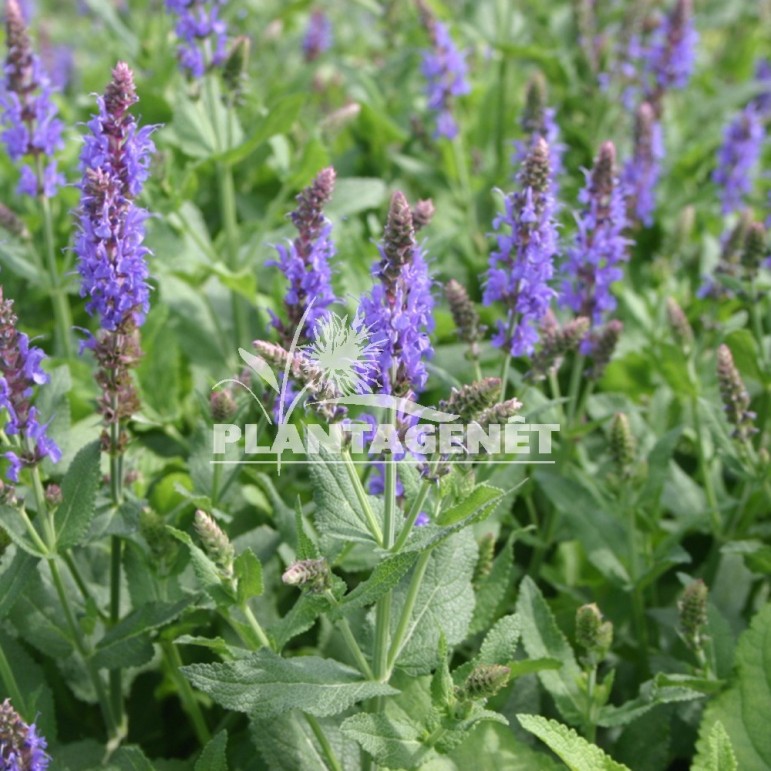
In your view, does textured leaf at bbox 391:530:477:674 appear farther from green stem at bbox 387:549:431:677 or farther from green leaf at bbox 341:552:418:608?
green leaf at bbox 341:552:418:608

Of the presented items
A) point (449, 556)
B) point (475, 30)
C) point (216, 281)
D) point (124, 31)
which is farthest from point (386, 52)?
point (449, 556)

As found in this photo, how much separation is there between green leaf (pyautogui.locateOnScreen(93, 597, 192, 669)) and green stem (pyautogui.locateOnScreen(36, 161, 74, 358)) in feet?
4.36

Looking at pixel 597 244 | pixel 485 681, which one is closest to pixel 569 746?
pixel 485 681

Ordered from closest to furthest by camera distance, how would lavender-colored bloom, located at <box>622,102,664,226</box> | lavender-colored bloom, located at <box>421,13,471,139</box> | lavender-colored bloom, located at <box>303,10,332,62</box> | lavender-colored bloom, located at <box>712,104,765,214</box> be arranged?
1. lavender-colored bloom, located at <box>622,102,664,226</box>
2. lavender-colored bloom, located at <box>421,13,471,139</box>
3. lavender-colored bloom, located at <box>712,104,765,214</box>
4. lavender-colored bloom, located at <box>303,10,332,62</box>

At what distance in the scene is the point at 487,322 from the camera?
4473 millimetres

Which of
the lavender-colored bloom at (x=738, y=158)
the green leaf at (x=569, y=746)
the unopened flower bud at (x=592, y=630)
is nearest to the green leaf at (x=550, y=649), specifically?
the unopened flower bud at (x=592, y=630)

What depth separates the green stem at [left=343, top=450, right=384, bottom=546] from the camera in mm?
2371

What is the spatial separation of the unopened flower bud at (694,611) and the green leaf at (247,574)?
1.20m

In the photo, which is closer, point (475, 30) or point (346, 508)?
point (346, 508)

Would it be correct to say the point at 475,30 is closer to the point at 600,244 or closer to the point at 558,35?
the point at 558,35

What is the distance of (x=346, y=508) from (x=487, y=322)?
2.11 m

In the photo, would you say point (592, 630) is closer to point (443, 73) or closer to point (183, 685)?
point (183, 685)

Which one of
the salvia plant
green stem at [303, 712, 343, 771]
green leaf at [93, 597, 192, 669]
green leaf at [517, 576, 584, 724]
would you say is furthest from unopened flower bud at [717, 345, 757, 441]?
green leaf at [93, 597, 192, 669]

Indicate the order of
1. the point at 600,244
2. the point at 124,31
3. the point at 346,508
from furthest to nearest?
1. the point at 124,31
2. the point at 600,244
3. the point at 346,508
